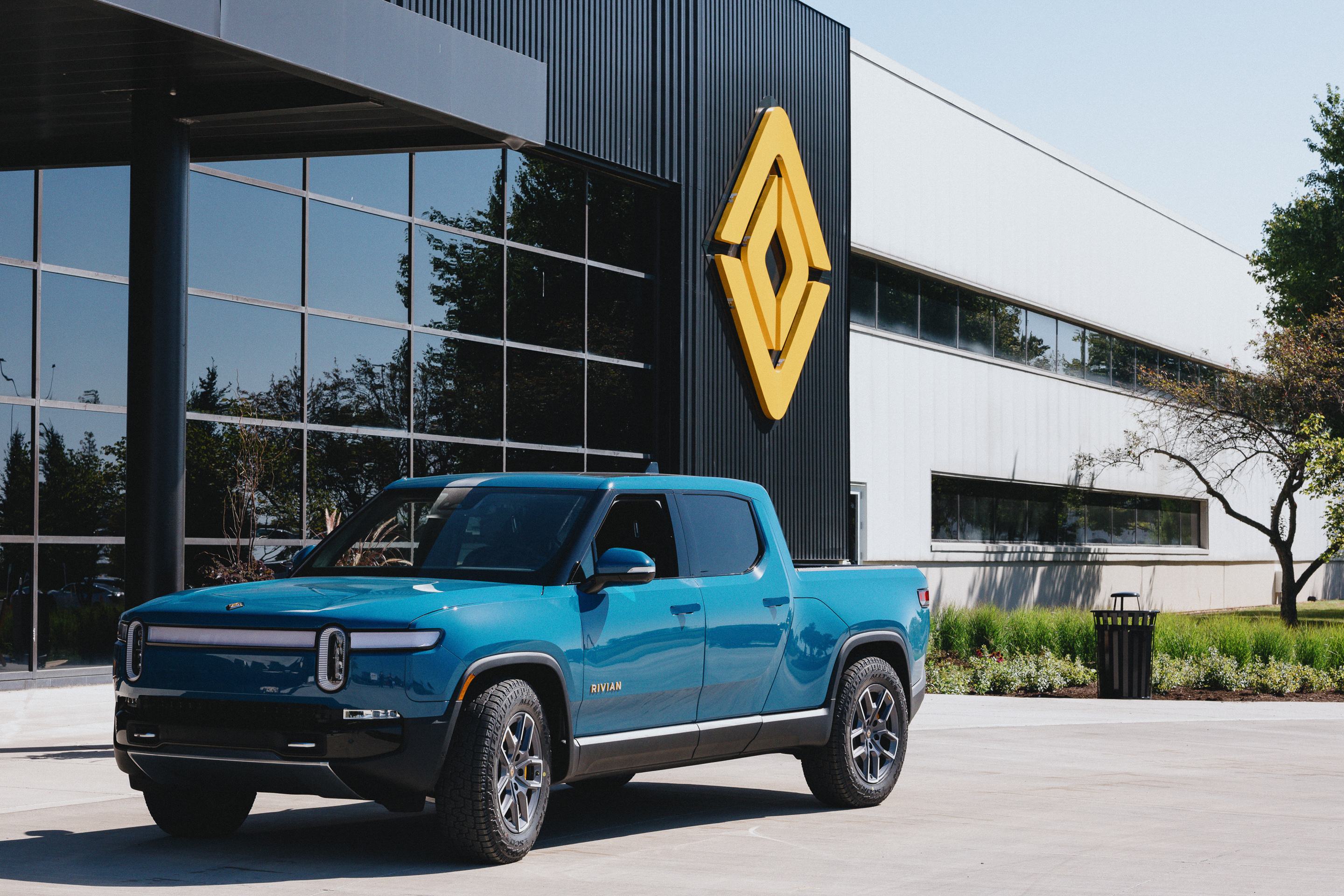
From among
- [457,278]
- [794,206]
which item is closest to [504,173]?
[457,278]

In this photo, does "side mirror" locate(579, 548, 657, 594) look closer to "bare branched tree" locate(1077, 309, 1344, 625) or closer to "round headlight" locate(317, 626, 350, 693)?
"round headlight" locate(317, 626, 350, 693)

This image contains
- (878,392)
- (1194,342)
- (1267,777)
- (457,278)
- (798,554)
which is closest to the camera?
(1267,777)

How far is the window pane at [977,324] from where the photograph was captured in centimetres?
3434

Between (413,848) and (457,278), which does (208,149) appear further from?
(413,848)

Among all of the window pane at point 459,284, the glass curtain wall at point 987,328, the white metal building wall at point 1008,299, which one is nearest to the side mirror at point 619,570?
the window pane at point 459,284

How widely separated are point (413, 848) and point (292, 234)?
1281 centimetres

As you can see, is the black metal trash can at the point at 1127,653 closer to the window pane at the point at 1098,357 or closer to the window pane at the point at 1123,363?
the window pane at the point at 1098,357

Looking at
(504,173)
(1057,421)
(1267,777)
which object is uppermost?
(504,173)

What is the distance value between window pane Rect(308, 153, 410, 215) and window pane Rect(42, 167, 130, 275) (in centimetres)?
251

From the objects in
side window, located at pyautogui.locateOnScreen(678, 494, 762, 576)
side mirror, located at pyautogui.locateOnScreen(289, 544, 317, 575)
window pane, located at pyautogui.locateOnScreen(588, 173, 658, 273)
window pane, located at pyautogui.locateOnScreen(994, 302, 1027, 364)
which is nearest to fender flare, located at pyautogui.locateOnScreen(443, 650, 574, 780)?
side window, located at pyautogui.locateOnScreen(678, 494, 762, 576)

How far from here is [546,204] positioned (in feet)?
75.7

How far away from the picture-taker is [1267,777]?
37.6 ft

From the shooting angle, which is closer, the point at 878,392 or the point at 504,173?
the point at 504,173

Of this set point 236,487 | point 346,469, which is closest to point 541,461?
point 346,469
